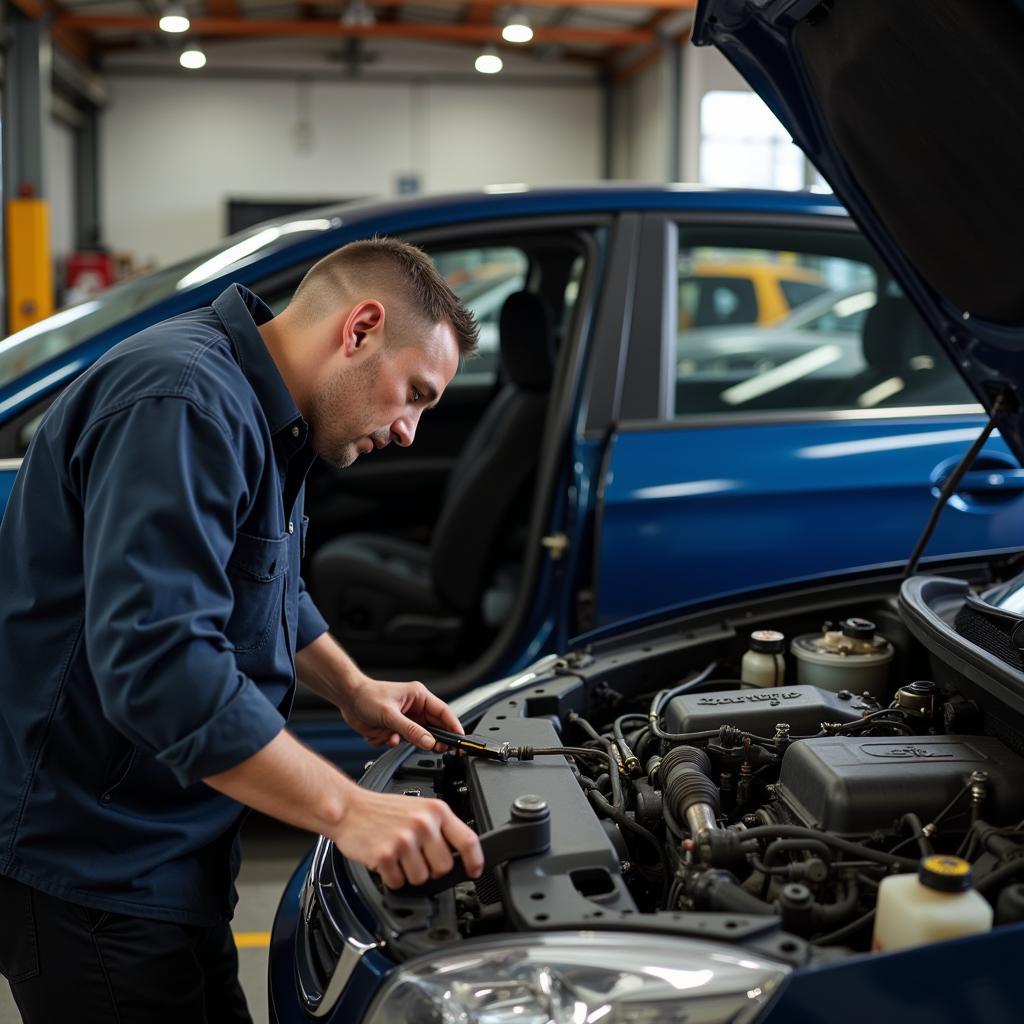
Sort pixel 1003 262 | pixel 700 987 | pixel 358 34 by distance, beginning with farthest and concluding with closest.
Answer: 1. pixel 358 34
2. pixel 1003 262
3. pixel 700 987

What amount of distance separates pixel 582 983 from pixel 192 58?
54.7ft

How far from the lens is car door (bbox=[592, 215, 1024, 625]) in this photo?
9.39ft

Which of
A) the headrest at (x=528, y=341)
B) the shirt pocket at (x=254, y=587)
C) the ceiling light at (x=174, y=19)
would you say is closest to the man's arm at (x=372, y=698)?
the shirt pocket at (x=254, y=587)

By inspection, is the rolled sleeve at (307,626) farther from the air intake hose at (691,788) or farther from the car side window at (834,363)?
the car side window at (834,363)

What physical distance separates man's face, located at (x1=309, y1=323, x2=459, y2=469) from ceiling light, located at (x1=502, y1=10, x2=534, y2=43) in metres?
13.7

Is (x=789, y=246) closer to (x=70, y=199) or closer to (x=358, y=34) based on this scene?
(x=358, y=34)

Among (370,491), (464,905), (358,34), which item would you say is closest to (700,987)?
(464,905)

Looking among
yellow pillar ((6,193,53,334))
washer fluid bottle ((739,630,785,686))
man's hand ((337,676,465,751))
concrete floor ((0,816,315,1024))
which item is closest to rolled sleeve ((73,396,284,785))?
man's hand ((337,676,465,751))

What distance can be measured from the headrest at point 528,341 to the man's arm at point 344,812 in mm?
2089

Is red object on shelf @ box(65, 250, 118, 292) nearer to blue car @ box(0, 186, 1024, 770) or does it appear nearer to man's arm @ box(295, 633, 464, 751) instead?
blue car @ box(0, 186, 1024, 770)

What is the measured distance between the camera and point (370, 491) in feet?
13.7

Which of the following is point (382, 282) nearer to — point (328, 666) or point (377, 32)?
point (328, 666)

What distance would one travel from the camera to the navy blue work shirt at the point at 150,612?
131 cm

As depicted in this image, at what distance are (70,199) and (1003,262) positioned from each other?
53.6ft
